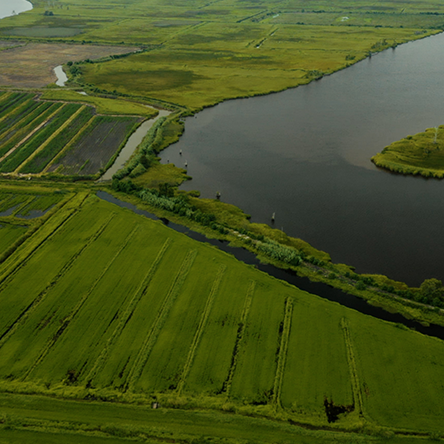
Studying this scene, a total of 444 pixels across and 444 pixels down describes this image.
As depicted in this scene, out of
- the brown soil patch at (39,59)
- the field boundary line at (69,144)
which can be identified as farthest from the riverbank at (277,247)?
the brown soil patch at (39,59)

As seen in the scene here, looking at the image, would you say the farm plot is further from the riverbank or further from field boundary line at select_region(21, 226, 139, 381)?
field boundary line at select_region(21, 226, 139, 381)

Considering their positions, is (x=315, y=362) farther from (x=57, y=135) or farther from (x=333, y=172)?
→ (x=57, y=135)

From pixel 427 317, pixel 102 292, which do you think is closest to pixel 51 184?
pixel 102 292

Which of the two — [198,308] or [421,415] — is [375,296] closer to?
[421,415]

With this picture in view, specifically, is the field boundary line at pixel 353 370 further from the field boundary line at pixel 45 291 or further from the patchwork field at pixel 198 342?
the field boundary line at pixel 45 291

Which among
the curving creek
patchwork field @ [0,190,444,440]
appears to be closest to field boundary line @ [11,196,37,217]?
patchwork field @ [0,190,444,440]

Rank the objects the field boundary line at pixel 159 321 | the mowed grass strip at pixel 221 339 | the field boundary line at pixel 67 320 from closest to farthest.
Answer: the mowed grass strip at pixel 221 339 < the field boundary line at pixel 159 321 < the field boundary line at pixel 67 320
